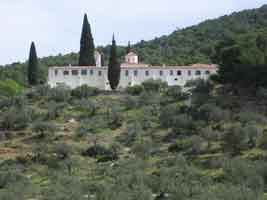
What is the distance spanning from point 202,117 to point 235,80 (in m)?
6.37

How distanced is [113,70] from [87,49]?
5753mm

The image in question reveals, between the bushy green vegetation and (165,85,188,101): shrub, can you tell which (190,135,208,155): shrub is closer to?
the bushy green vegetation

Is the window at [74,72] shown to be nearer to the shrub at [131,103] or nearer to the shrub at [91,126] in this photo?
the shrub at [131,103]

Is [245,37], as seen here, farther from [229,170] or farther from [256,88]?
[229,170]

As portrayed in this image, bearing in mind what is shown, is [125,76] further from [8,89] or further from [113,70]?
[8,89]

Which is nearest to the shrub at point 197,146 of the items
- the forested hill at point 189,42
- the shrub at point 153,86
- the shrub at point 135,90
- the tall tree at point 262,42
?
the tall tree at point 262,42

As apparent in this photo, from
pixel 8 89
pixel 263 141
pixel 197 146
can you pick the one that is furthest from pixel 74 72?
pixel 263 141

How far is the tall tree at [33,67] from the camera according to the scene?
2682 inches

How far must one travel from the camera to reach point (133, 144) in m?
48.8

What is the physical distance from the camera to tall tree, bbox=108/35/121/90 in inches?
2474

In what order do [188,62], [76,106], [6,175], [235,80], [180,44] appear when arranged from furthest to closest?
[180,44] < [188,62] < [76,106] < [235,80] < [6,175]

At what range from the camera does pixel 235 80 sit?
186ft

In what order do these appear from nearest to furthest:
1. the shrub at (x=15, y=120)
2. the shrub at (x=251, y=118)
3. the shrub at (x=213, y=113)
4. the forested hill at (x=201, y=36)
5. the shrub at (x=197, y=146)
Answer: the shrub at (x=197, y=146) < the shrub at (x=251, y=118) < the shrub at (x=213, y=113) < the shrub at (x=15, y=120) < the forested hill at (x=201, y=36)

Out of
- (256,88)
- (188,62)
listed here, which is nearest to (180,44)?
(188,62)
